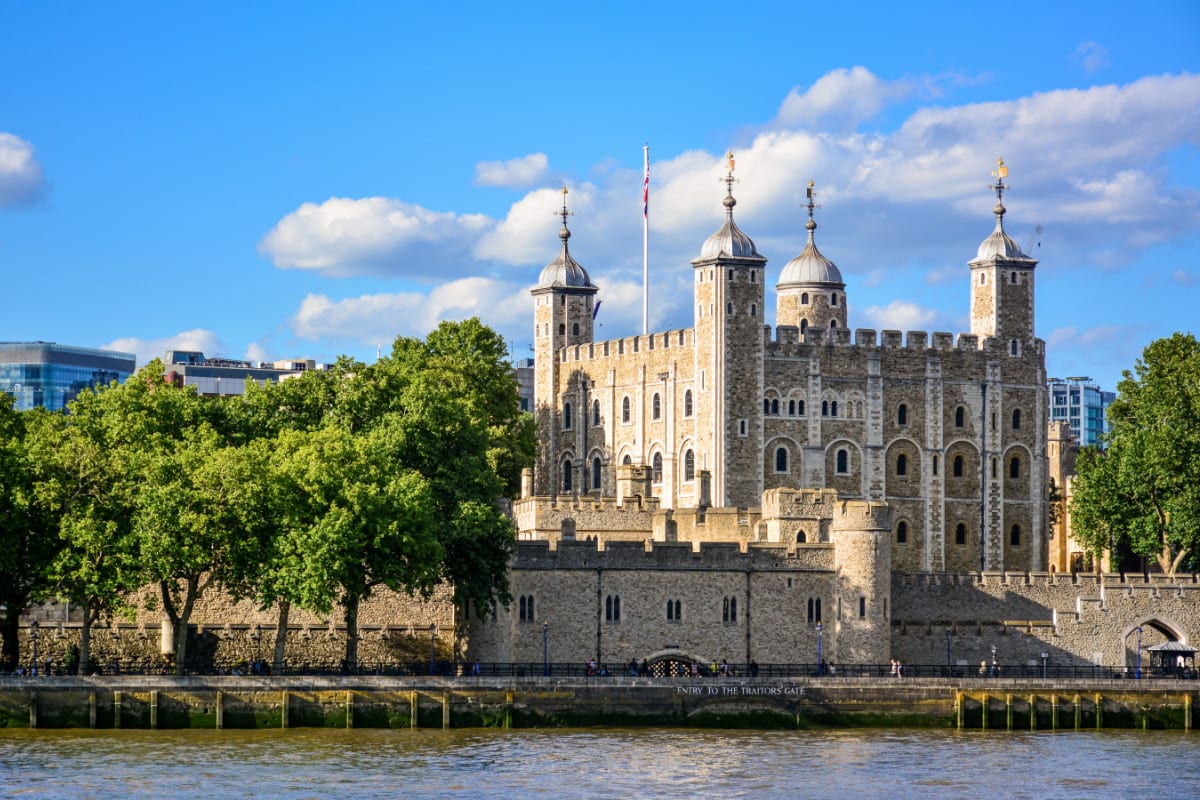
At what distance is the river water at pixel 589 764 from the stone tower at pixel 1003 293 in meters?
36.7

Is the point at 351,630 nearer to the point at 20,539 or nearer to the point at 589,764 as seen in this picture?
the point at 20,539

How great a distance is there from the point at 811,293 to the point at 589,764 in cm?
5250

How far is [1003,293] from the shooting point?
10275 centimetres

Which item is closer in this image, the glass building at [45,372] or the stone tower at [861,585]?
the stone tower at [861,585]

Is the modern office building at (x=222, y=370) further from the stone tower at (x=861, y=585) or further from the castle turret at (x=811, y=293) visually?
the stone tower at (x=861, y=585)

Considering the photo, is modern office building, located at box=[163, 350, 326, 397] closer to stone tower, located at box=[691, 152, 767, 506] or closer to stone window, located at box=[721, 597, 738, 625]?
stone tower, located at box=[691, 152, 767, 506]

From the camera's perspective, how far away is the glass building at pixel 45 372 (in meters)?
188

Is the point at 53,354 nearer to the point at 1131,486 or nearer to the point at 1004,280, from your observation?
the point at 1004,280

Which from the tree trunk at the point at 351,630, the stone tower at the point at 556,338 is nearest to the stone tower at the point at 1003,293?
the stone tower at the point at 556,338

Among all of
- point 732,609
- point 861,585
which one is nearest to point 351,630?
point 732,609

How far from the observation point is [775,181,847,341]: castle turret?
358 feet

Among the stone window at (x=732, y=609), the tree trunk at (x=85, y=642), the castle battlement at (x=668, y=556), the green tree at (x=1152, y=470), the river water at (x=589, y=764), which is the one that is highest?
the green tree at (x=1152, y=470)

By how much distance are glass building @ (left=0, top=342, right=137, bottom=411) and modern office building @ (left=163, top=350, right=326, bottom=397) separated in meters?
11.5

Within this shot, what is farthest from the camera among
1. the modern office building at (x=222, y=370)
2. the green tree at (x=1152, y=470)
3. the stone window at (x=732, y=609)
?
the modern office building at (x=222, y=370)
